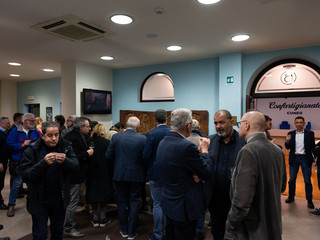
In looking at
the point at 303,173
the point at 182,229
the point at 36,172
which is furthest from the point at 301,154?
the point at 36,172

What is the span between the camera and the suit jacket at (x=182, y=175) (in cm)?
181

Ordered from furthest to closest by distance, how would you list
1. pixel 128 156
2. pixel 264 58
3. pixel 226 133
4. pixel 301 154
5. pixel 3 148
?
pixel 264 58, pixel 301 154, pixel 3 148, pixel 128 156, pixel 226 133

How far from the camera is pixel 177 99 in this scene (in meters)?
5.91

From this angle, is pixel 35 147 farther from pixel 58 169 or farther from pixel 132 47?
pixel 132 47

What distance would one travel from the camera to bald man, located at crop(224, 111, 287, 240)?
4.91 feet

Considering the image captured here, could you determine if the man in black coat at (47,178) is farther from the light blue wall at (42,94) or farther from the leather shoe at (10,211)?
the light blue wall at (42,94)

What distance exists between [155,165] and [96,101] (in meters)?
3.89

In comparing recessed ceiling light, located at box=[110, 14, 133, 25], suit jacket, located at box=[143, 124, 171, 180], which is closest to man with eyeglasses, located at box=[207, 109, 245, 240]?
suit jacket, located at box=[143, 124, 171, 180]

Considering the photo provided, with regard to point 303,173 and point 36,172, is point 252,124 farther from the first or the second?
point 303,173

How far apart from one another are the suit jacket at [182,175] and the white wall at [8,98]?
31.4ft

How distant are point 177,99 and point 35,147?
4193mm

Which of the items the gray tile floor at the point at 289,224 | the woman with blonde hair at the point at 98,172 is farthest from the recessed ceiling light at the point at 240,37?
the gray tile floor at the point at 289,224

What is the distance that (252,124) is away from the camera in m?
1.67

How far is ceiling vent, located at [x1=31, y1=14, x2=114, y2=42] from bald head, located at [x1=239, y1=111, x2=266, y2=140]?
2551 mm
